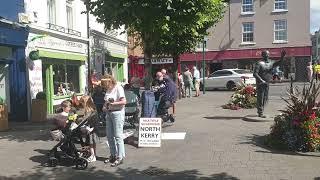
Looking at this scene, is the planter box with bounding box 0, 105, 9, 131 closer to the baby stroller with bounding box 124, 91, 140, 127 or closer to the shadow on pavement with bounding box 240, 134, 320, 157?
the baby stroller with bounding box 124, 91, 140, 127

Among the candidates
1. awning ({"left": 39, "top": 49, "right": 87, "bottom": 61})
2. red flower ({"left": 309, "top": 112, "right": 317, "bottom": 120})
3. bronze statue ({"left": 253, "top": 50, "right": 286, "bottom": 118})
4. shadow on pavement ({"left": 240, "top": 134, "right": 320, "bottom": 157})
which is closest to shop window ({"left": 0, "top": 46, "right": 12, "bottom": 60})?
awning ({"left": 39, "top": 49, "right": 87, "bottom": 61})

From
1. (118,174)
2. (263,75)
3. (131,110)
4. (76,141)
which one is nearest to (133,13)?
(131,110)

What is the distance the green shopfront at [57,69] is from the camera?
18469mm

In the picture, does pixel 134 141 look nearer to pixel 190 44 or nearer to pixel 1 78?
pixel 1 78

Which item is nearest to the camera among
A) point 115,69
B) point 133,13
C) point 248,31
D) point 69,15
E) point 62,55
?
point 133,13

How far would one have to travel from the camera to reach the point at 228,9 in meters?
47.8

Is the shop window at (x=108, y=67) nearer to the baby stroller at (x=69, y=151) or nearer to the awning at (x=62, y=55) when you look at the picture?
the awning at (x=62, y=55)

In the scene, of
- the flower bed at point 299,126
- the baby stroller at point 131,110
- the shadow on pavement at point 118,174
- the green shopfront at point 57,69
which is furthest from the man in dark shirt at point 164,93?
the shadow on pavement at point 118,174

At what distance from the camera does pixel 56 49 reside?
20.1 metres

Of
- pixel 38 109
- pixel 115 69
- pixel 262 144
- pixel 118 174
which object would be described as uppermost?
pixel 115 69

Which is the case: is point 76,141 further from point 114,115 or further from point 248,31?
point 248,31

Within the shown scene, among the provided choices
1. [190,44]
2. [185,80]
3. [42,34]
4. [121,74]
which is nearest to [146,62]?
[42,34]

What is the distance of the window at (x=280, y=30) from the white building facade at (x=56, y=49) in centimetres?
2674

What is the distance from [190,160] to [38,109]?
883cm
